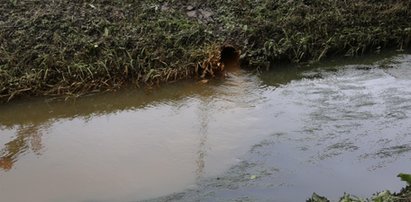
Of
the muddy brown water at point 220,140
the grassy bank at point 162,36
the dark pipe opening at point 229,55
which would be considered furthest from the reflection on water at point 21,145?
the dark pipe opening at point 229,55

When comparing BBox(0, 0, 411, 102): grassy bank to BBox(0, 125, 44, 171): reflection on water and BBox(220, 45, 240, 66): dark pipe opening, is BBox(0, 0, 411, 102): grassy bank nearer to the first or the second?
BBox(220, 45, 240, 66): dark pipe opening

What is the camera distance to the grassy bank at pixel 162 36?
27.5 ft

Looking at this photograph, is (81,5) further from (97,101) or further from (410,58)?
(410,58)

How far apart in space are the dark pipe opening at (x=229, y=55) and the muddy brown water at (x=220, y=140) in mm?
359

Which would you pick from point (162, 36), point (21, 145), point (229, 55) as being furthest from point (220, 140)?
point (162, 36)

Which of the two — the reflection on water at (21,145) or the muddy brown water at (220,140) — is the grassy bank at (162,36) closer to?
the muddy brown water at (220,140)

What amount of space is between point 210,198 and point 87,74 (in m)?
3.47

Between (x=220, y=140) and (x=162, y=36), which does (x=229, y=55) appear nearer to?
(x=162, y=36)

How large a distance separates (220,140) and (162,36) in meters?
2.95

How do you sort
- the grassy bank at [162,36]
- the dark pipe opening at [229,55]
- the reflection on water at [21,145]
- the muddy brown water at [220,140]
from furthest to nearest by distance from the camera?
the dark pipe opening at [229,55] → the grassy bank at [162,36] → the reflection on water at [21,145] → the muddy brown water at [220,140]

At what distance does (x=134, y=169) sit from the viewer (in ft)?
20.5

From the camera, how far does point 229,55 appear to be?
30.2 feet

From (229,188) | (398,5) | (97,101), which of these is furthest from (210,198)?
(398,5)

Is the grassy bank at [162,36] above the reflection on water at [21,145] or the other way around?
above
